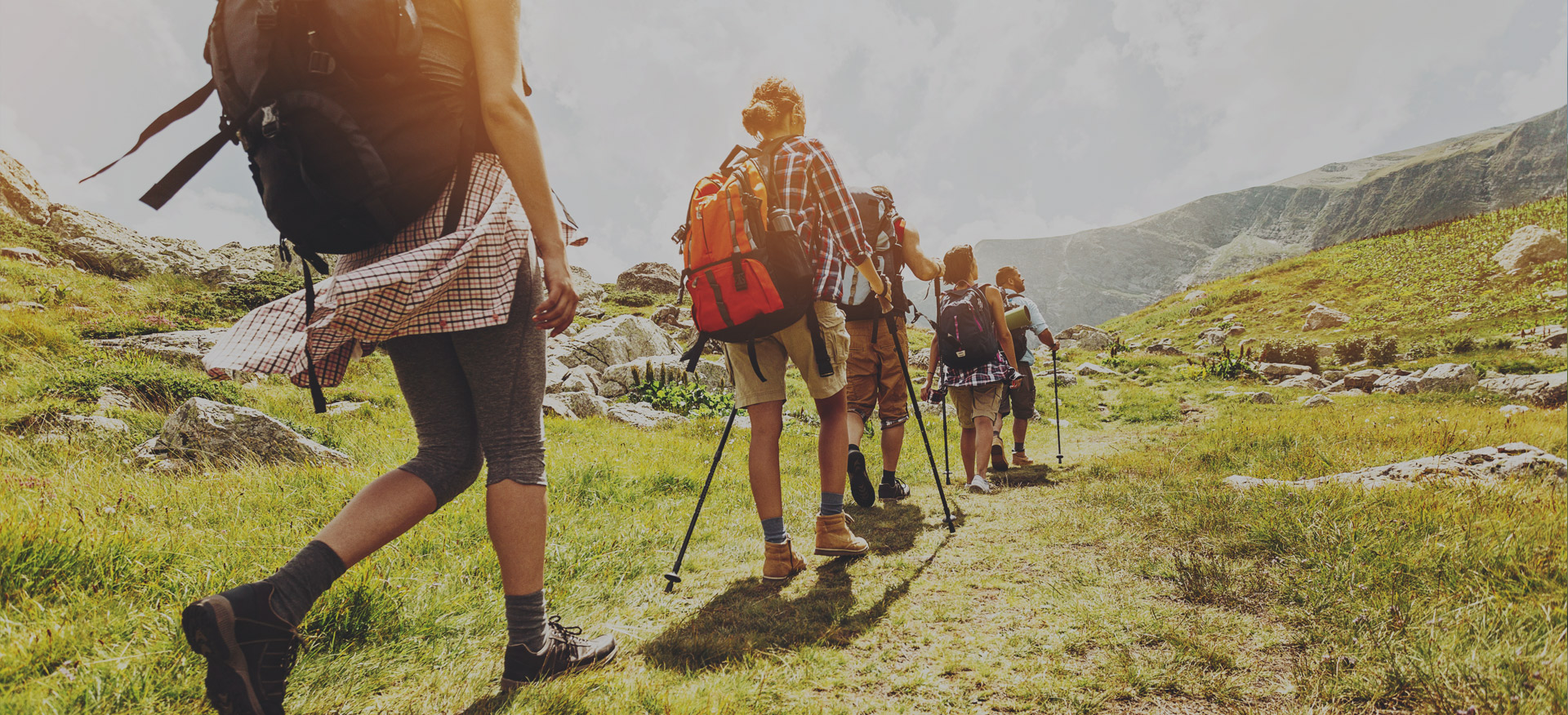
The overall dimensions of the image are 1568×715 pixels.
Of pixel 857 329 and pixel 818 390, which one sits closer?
pixel 818 390

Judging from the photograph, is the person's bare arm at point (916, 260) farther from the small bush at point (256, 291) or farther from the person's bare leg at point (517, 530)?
the small bush at point (256, 291)

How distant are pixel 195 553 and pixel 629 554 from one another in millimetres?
2094

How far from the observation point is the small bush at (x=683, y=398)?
1335 cm

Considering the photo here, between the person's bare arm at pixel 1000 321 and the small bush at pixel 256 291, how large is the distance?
1794 centimetres

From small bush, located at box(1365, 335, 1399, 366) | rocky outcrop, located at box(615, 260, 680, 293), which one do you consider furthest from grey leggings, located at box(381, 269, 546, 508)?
rocky outcrop, located at box(615, 260, 680, 293)

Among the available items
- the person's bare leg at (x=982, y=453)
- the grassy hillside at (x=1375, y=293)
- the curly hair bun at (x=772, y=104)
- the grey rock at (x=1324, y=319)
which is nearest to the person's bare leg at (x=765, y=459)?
the curly hair bun at (x=772, y=104)

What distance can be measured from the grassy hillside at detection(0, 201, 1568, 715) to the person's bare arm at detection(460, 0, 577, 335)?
1.29 m

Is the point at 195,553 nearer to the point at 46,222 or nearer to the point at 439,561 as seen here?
the point at 439,561

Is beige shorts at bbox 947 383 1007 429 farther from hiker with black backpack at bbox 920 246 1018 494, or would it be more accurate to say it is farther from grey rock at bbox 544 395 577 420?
Answer: grey rock at bbox 544 395 577 420

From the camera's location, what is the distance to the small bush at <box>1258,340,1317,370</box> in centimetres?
2077

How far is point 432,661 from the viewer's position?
2.32 m

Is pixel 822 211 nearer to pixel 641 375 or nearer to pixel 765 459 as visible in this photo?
pixel 765 459

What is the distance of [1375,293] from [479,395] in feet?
147

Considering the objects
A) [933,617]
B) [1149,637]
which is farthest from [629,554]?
[1149,637]
